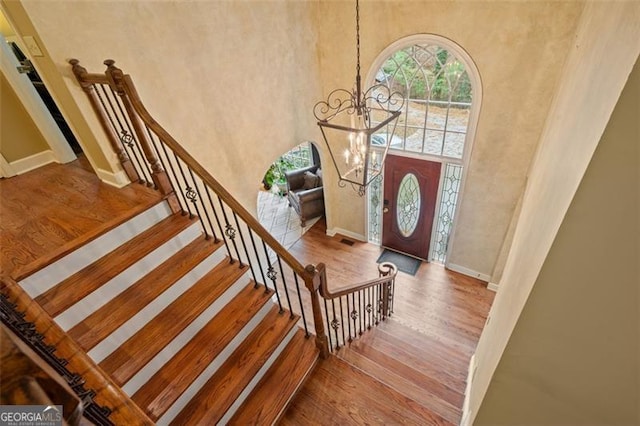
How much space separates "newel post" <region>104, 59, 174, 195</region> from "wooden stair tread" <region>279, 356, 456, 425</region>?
190 cm

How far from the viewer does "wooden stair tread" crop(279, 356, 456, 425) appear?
1.99m

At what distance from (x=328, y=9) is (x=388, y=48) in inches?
36.9

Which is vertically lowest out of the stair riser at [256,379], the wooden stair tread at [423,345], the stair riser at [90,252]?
the wooden stair tread at [423,345]

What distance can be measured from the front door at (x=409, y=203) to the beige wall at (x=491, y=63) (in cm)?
50

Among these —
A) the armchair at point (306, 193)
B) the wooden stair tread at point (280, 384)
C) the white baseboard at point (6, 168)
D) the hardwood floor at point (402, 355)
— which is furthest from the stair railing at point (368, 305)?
the white baseboard at point (6, 168)

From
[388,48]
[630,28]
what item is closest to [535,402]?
[630,28]

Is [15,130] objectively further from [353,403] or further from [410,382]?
[410,382]

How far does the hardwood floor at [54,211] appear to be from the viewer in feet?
5.90

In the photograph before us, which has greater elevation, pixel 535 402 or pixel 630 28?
pixel 630 28

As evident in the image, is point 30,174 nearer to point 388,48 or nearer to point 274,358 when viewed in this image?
point 274,358

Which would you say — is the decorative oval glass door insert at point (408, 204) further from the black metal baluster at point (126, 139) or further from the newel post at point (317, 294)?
the black metal baluster at point (126, 139)

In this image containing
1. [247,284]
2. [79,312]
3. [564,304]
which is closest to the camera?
[564,304]

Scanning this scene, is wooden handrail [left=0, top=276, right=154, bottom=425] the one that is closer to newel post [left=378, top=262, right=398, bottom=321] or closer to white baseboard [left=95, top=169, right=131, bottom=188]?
white baseboard [left=95, top=169, right=131, bottom=188]

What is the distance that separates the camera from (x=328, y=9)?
12.0 ft
